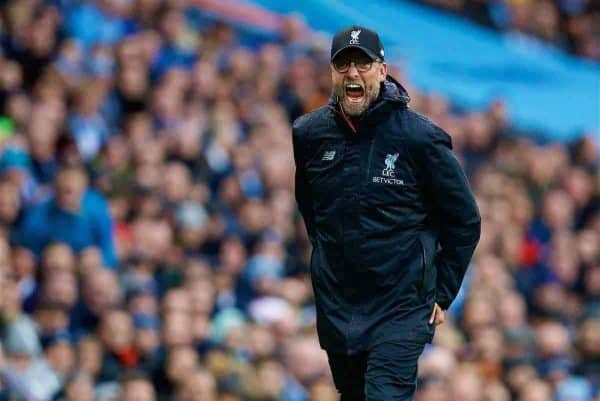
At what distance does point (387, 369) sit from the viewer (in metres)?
5.92

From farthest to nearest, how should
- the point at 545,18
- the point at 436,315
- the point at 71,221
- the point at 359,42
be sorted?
the point at 545,18
the point at 71,221
the point at 436,315
the point at 359,42

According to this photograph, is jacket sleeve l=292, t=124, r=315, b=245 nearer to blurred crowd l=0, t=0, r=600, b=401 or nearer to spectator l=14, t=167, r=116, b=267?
blurred crowd l=0, t=0, r=600, b=401

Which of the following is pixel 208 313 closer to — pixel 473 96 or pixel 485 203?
pixel 485 203

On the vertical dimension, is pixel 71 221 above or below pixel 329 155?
below

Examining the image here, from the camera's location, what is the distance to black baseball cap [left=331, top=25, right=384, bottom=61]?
5801 mm

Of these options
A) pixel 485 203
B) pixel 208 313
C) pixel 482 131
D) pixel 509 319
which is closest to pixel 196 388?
pixel 208 313

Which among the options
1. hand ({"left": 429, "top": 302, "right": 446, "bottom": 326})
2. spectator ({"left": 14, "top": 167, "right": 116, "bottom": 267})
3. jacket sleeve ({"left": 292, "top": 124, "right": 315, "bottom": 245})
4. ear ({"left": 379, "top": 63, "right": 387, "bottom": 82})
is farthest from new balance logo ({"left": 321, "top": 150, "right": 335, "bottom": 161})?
spectator ({"left": 14, "top": 167, "right": 116, "bottom": 267})

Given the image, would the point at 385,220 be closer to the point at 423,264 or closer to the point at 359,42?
the point at 423,264

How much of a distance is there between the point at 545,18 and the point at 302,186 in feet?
39.8

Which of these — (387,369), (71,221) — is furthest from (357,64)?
(71,221)

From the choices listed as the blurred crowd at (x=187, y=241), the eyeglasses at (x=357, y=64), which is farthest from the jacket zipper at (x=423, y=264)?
the blurred crowd at (x=187, y=241)

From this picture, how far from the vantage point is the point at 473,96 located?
16141mm

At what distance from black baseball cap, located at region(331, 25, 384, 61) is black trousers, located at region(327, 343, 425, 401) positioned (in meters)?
1.22

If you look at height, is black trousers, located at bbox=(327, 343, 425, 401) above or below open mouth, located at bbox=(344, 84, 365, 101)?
below
